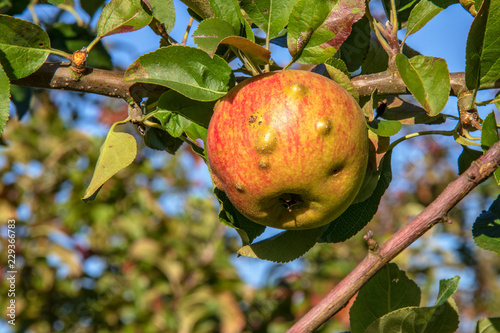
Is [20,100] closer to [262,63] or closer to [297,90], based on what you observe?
[262,63]

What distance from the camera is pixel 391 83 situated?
103 centimetres

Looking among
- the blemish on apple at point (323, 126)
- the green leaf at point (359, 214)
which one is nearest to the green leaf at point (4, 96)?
the blemish on apple at point (323, 126)

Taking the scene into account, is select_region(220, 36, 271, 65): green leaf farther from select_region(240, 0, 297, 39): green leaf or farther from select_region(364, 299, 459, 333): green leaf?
Result: select_region(364, 299, 459, 333): green leaf

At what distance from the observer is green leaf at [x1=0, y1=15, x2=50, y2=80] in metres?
1.02

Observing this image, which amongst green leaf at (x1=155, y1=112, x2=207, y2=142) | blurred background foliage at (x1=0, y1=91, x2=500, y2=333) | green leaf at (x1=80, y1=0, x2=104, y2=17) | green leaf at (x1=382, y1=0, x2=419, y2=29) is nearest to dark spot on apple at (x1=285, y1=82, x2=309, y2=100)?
green leaf at (x1=155, y1=112, x2=207, y2=142)

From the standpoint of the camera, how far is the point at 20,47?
3.41ft

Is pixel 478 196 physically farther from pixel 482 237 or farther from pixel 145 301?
pixel 482 237

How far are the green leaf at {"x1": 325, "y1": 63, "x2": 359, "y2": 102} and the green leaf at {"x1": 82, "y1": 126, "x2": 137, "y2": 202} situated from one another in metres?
0.42

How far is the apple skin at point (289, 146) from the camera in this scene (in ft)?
2.62

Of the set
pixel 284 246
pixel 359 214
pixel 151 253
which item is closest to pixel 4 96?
pixel 284 246

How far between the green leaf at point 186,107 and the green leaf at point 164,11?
254 millimetres

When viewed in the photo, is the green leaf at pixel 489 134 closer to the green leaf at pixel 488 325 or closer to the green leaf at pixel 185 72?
the green leaf at pixel 488 325

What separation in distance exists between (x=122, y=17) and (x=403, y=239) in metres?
0.76

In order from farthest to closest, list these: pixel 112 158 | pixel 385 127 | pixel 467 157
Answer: pixel 467 157 < pixel 112 158 < pixel 385 127
